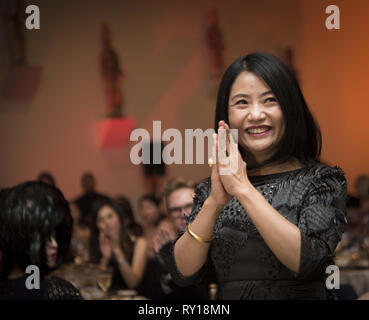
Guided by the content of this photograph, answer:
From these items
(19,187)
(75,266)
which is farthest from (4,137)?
(19,187)

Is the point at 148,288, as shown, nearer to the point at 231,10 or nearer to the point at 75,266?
the point at 75,266

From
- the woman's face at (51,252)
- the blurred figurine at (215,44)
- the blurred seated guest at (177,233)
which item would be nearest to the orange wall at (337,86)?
the blurred figurine at (215,44)

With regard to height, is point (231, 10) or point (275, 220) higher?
point (231, 10)

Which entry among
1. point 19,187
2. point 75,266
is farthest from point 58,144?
point 19,187

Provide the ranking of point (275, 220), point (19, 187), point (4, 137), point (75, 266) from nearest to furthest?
point (275, 220) < point (19, 187) < point (75, 266) < point (4, 137)

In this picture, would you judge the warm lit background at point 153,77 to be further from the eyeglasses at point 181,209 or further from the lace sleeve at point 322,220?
the lace sleeve at point 322,220

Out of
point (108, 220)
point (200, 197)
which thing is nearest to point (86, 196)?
point (108, 220)

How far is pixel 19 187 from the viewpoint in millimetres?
1938

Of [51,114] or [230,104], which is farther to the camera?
[51,114]

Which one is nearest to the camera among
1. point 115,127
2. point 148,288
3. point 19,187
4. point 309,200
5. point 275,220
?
point 275,220

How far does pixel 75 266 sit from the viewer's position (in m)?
4.16

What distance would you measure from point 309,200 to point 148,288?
2.49 meters

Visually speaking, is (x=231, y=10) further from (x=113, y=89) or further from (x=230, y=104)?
(x=230, y=104)
